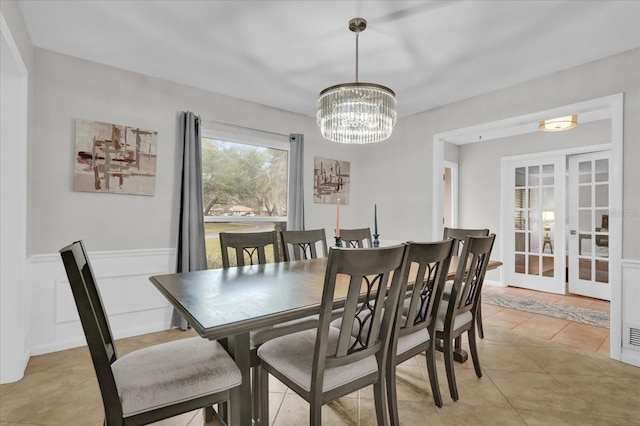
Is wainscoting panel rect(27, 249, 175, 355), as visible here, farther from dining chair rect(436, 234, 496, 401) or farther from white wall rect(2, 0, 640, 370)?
dining chair rect(436, 234, 496, 401)

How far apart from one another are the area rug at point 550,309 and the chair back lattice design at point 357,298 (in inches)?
127

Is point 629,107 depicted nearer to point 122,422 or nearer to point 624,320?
point 624,320

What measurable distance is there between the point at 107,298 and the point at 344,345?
8.40 feet

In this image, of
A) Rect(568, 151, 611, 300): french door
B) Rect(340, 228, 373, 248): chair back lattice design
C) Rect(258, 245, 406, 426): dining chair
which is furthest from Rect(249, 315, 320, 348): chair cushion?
Rect(568, 151, 611, 300): french door

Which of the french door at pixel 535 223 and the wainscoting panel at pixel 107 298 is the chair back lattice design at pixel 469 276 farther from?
the french door at pixel 535 223

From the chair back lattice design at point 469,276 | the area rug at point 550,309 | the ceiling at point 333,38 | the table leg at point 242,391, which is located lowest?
the area rug at point 550,309

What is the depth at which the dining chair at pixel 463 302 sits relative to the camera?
6.35 feet

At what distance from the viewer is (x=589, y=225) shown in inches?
174

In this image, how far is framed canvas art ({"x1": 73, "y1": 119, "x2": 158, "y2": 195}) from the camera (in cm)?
276

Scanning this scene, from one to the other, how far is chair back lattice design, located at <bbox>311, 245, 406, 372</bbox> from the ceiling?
1.70 m

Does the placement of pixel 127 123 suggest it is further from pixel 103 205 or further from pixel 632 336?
pixel 632 336

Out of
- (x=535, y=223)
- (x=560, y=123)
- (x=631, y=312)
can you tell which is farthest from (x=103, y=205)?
(x=535, y=223)

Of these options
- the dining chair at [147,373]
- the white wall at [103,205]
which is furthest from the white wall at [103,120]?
the dining chair at [147,373]

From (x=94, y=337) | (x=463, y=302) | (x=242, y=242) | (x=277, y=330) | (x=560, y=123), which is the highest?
(x=560, y=123)
